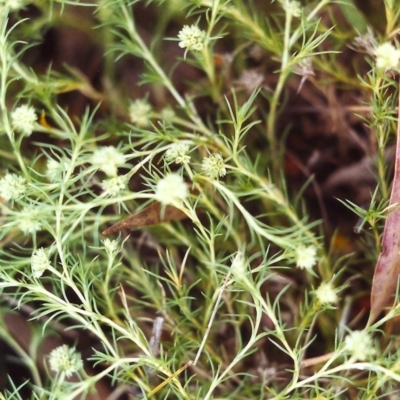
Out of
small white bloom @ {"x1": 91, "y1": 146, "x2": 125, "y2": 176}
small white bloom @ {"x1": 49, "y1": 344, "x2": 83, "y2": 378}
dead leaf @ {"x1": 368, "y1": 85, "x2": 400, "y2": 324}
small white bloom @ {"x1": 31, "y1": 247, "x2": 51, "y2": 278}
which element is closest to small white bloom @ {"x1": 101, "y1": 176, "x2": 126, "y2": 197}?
small white bloom @ {"x1": 91, "y1": 146, "x2": 125, "y2": 176}

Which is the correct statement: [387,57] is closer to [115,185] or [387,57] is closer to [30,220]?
[115,185]

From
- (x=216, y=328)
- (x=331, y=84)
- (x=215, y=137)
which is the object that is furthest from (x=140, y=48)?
(x=216, y=328)

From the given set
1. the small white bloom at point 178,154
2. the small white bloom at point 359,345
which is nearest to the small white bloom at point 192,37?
the small white bloom at point 178,154

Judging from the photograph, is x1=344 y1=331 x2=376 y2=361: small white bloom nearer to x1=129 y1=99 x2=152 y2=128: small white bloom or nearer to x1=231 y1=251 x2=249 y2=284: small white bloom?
x1=231 y1=251 x2=249 y2=284: small white bloom

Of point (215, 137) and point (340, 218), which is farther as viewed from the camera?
point (340, 218)

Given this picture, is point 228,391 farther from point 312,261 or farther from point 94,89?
point 94,89

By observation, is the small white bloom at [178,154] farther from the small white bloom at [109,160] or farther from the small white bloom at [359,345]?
the small white bloom at [359,345]

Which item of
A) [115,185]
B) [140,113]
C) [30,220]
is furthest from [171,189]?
Result: [140,113]

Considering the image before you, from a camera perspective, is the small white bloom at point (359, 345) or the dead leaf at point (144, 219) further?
the dead leaf at point (144, 219)
